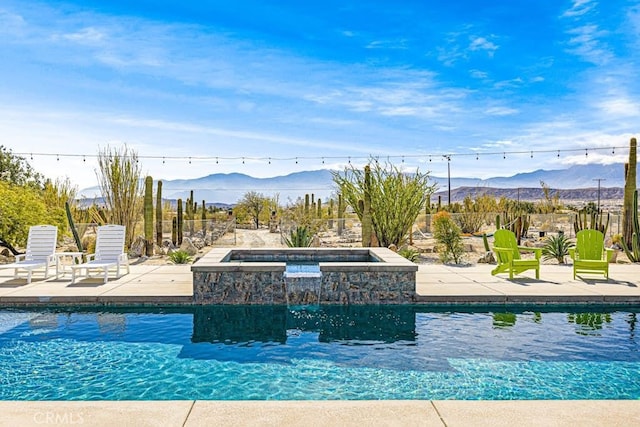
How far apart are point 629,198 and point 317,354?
38.4 feet

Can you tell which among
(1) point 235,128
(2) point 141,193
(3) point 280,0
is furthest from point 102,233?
(1) point 235,128

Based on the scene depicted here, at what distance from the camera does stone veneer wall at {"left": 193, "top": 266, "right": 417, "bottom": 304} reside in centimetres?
773

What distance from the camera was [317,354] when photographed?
5641 millimetres

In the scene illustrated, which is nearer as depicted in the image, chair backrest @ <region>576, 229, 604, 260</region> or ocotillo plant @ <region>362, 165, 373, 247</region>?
chair backrest @ <region>576, 229, 604, 260</region>

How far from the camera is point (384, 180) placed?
14.0 metres

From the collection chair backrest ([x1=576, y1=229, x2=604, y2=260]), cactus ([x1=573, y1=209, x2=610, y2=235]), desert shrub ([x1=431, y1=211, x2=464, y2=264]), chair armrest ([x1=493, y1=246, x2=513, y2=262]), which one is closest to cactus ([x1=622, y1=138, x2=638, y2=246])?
cactus ([x1=573, y1=209, x2=610, y2=235])

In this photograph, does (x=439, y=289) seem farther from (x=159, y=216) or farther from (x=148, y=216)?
(x=159, y=216)

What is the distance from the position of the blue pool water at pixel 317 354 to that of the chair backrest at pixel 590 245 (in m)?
2.39

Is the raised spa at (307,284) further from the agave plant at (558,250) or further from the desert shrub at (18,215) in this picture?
the desert shrub at (18,215)

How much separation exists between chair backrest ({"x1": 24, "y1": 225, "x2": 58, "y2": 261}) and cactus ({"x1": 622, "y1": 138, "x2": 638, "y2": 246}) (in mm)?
13273

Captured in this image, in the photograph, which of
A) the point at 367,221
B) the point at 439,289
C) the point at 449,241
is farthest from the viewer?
the point at 367,221

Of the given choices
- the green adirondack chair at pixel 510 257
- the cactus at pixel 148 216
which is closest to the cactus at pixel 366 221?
the green adirondack chair at pixel 510 257
